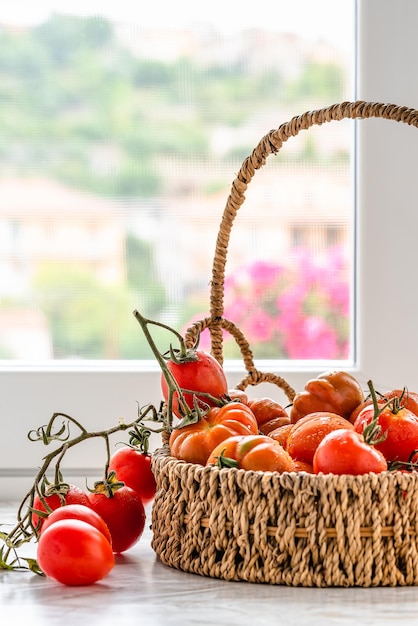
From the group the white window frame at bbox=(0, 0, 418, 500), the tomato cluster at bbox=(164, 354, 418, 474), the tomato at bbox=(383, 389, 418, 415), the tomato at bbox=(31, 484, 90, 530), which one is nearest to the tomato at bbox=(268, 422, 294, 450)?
the tomato cluster at bbox=(164, 354, 418, 474)

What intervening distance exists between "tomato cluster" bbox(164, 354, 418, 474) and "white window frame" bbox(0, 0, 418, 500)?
31cm

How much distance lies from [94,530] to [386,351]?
0.62m

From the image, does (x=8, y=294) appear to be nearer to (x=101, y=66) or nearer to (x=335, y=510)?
(x=101, y=66)

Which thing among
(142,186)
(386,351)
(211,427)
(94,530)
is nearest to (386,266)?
(386,351)

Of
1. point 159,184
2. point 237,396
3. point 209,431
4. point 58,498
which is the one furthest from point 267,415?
point 159,184

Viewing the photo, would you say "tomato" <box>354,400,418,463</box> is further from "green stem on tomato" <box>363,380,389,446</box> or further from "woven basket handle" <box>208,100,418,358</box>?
"woven basket handle" <box>208,100,418,358</box>

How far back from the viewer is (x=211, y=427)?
894mm

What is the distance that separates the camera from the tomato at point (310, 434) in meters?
0.87

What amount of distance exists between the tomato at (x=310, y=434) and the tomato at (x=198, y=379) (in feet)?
0.34

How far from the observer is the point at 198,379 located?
93cm

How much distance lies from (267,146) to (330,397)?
12.6 inches

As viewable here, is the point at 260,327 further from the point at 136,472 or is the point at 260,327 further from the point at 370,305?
the point at 136,472

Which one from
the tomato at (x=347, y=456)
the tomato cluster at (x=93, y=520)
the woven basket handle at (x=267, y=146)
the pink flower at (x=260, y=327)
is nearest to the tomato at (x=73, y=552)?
the tomato cluster at (x=93, y=520)

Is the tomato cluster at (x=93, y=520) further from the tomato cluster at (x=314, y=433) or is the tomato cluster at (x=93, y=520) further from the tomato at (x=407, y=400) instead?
the tomato at (x=407, y=400)
